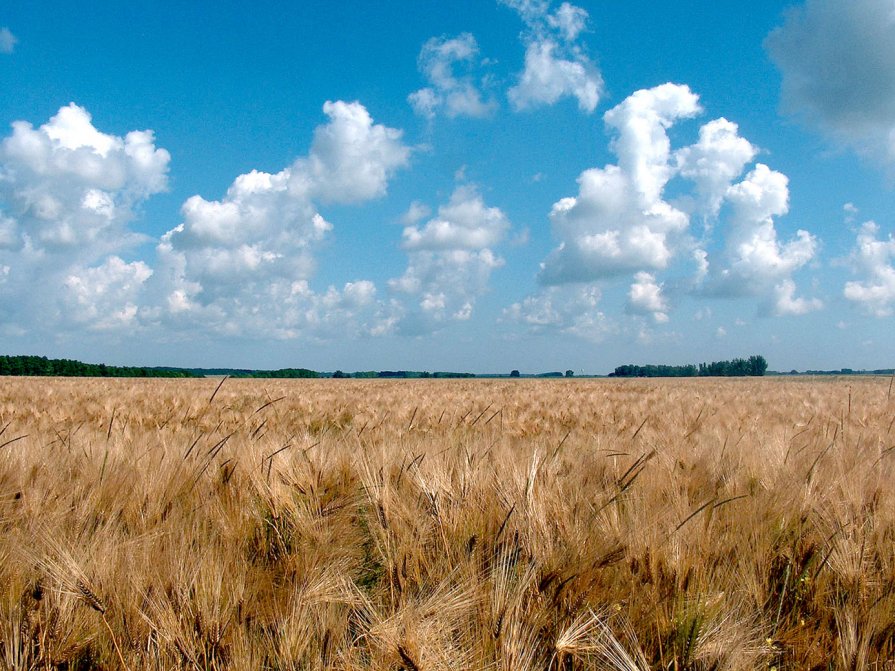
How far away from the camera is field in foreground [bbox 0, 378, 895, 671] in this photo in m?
1.35

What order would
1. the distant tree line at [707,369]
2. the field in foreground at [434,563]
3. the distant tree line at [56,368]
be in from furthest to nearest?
the distant tree line at [707,369] → the distant tree line at [56,368] → the field in foreground at [434,563]

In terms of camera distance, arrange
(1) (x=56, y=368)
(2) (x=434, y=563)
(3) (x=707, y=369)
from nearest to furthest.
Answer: (2) (x=434, y=563) → (1) (x=56, y=368) → (3) (x=707, y=369)

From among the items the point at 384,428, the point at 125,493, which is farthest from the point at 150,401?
the point at 125,493

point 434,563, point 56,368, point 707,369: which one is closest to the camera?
point 434,563

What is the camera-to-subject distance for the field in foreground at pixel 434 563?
1.35 metres

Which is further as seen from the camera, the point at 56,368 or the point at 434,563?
the point at 56,368

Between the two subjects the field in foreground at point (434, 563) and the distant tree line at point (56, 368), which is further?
the distant tree line at point (56, 368)

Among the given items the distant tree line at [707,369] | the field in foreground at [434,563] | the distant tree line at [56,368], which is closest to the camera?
the field in foreground at [434,563]

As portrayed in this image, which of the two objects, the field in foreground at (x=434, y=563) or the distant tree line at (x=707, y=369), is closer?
the field in foreground at (x=434, y=563)

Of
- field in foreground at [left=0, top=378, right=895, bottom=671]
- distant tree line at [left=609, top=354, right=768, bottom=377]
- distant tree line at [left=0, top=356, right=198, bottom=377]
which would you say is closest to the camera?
field in foreground at [left=0, top=378, right=895, bottom=671]

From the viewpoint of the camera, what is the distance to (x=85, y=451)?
3039mm

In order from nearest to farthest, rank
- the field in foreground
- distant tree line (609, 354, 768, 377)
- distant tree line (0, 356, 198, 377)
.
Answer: the field in foreground → distant tree line (0, 356, 198, 377) → distant tree line (609, 354, 768, 377)

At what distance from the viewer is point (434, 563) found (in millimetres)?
1815

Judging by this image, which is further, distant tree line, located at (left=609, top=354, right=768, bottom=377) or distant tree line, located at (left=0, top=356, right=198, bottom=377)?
distant tree line, located at (left=609, top=354, right=768, bottom=377)
